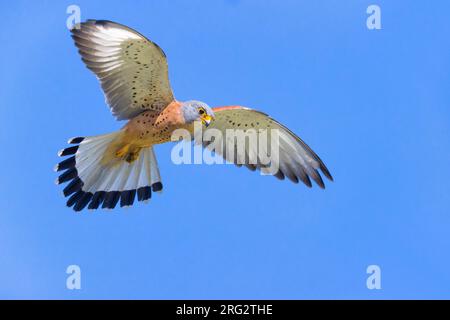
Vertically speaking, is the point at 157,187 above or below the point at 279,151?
below

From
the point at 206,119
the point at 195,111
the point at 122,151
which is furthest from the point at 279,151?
the point at 122,151

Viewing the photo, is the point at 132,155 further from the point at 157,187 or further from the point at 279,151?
the point at 279,151

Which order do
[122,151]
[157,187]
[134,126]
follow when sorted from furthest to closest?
[157,187], [122,151], [134,126]

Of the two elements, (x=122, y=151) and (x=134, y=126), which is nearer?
(x=134, y=126)

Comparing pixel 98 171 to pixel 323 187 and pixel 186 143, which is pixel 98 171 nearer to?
pixel 186 143

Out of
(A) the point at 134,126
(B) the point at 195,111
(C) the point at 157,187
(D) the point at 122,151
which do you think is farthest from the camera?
(C) the point at 157,187

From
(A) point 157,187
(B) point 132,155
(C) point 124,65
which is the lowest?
(A) point 157,187

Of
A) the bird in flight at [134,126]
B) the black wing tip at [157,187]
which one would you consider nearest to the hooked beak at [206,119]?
the bird in flight at [134,126]
